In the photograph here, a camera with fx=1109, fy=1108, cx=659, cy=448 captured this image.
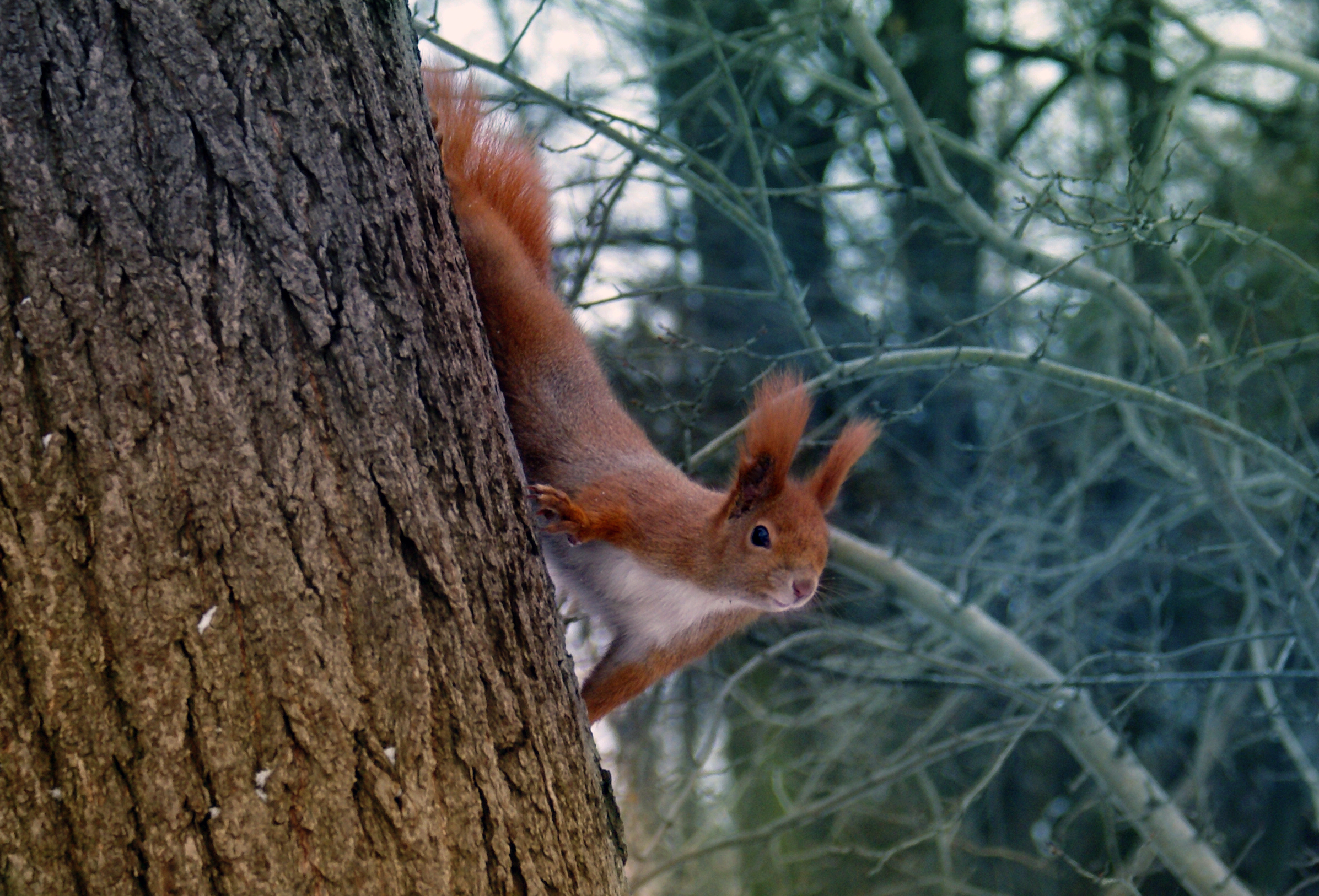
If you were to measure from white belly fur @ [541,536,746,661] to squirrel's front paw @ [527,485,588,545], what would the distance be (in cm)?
16

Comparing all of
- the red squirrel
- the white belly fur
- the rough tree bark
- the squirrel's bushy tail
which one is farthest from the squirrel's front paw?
the rough tree bark

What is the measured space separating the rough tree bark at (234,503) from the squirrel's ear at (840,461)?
124 cm

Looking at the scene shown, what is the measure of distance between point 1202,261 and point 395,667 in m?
4.93

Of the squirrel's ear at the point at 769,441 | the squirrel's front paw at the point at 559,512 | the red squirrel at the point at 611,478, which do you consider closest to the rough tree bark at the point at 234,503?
the squirrel's front paw at the point at 559,512

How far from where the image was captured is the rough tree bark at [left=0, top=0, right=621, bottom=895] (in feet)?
3.55

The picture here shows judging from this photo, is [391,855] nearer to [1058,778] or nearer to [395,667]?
[395,667]

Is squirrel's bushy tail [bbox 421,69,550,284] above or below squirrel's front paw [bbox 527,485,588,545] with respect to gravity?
above

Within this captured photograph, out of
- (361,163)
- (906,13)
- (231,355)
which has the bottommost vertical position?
(231,355)

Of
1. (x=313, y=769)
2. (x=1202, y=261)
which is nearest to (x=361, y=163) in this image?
(x=313, y=769)

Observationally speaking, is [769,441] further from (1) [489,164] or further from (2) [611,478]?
(1) [489,164]

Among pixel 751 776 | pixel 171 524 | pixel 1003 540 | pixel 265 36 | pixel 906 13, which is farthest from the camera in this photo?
pixel 906 13

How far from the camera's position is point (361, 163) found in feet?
4.26

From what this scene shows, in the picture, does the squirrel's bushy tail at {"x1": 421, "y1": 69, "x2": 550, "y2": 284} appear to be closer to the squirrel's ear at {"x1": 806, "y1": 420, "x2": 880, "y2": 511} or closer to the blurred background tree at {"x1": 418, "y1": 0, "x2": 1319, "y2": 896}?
the blurred background tree at {"x1": 418, "y1": 0, "x2": 1319, "y2": 896}

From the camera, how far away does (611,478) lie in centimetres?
231
